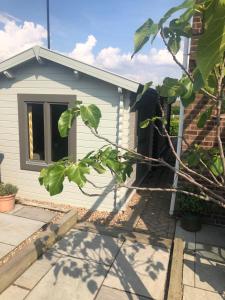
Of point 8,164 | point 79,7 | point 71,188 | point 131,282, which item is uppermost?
point 79,7

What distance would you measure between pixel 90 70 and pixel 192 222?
3.75 m

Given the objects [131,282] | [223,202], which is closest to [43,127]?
[131,282]

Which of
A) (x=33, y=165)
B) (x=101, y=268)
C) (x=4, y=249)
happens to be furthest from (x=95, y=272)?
(x=33, y=165)

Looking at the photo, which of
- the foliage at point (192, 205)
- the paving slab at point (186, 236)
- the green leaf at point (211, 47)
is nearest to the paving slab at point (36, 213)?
the paving slab at point (186, 236)

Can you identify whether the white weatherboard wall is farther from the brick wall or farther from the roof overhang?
the brick wall

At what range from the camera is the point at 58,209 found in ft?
19.4

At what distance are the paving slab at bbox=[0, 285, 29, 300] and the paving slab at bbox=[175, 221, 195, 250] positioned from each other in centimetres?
276

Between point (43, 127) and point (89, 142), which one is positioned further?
point (43, 127)

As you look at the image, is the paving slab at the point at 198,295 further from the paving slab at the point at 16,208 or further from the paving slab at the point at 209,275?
the paving slab at the point at 16,208

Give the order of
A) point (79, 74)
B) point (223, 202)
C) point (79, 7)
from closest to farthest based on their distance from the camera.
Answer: point (223, 202) → point (79, 74) → point (79, 7)

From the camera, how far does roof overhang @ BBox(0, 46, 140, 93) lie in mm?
5184

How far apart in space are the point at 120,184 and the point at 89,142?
3816mm

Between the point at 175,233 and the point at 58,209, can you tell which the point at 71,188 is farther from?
the point at 175,233

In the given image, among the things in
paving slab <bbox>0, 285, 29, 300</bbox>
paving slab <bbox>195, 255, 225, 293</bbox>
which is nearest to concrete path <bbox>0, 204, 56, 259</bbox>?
paving slab <bbox>0, 285, 29, 300</bbox>
